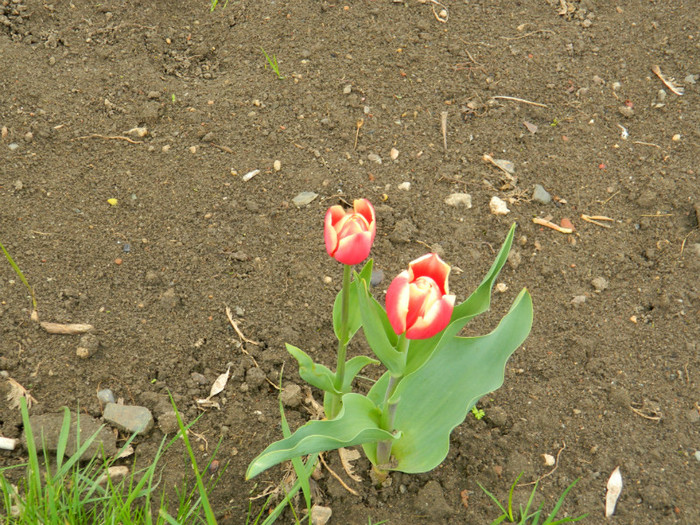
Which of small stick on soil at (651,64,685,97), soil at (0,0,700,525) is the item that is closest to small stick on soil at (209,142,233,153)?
soil at (0,0,700,525)

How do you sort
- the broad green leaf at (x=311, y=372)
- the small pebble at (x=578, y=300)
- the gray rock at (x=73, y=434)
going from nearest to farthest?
the broad green leaf at (x=311, y=372) → the gray rock at (x=73, y=434) → the small pebble at (x=578, y=300)

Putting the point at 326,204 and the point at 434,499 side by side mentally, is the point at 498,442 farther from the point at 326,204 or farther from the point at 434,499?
the point at 326,204

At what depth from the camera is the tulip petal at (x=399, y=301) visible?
1228 millimetres

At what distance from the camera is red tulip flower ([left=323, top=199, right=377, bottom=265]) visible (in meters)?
1.24

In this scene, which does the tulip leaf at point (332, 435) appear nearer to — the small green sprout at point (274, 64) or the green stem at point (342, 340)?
the green stem at point (342, 340)

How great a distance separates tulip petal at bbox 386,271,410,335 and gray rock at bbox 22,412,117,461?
1047 millimetres

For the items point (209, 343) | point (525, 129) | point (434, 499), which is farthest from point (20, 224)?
point (525, 129)

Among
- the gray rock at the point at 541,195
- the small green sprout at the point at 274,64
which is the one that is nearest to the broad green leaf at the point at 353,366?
the gray rock at the point at 541,195

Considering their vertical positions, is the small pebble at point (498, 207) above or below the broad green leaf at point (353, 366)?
below

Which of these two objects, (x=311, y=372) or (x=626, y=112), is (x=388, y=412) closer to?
(x=311, y=372)

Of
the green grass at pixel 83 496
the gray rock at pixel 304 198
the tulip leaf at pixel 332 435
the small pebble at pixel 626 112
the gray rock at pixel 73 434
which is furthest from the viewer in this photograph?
the small pebble at pixel 626 112

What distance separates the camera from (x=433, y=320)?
1.23 meters

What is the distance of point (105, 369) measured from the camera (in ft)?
6.63

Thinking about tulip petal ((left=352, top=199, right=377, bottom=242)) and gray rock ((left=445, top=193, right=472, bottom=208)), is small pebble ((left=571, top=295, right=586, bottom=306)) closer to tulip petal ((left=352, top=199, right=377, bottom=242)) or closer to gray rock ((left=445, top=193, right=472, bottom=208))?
gray rock ((left=445, top=193, right=472, bottom=208))
